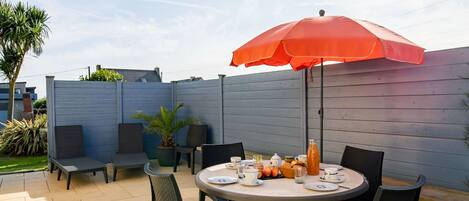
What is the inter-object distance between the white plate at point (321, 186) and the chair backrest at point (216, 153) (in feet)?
4.49

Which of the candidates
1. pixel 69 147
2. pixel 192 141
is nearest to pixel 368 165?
pixel 192 141

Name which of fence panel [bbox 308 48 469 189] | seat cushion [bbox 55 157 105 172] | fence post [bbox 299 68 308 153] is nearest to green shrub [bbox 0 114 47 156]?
seat cushion [bbox 55 157 105 172]

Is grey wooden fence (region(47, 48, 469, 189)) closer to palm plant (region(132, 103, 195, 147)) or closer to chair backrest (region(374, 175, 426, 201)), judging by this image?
palm plant (region(132, 103, 195, 147))

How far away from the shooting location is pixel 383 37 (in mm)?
2504

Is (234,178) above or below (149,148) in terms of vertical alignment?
above

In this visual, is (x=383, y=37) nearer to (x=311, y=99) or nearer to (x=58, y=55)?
(x=311, y=99)

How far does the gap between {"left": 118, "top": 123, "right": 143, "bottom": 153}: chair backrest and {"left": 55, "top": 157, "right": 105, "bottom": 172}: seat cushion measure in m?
0.84

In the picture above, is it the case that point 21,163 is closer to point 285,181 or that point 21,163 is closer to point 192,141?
point 192,141

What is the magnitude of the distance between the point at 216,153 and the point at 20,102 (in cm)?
1471

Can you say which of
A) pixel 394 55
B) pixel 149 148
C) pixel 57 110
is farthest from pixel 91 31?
pixel 394 55

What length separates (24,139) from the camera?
8188 mm

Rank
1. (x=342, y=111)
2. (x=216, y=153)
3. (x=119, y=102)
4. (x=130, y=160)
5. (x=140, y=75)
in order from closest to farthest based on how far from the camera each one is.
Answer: (x=216, y=153) < (x=342, y=111) < (x=130, y=160) < (x=119, y=102) < (x=140, y=75)

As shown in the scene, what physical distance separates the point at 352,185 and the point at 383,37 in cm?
113

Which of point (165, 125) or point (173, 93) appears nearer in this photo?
point (165, 125)
